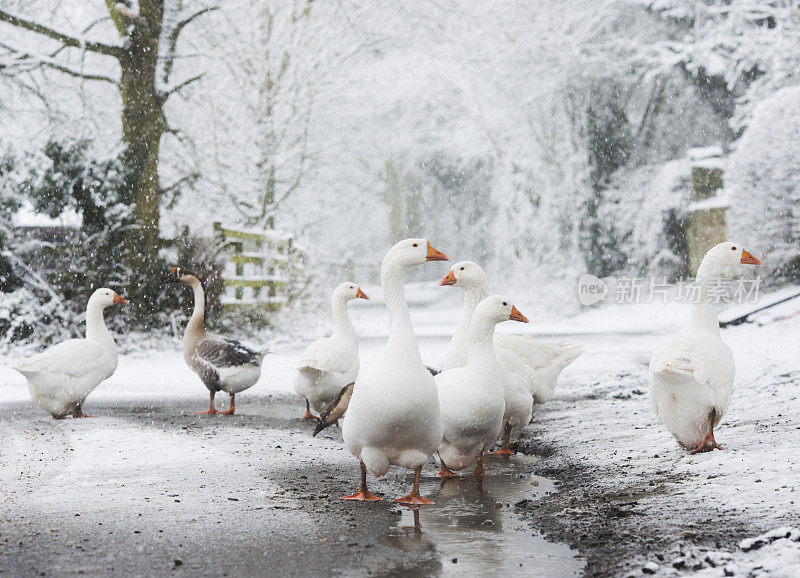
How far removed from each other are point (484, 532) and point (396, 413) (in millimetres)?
658

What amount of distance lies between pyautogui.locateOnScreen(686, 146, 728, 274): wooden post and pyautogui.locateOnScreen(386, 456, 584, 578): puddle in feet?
42.8

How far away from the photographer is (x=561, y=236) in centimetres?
1839

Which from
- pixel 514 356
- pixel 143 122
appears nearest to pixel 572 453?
pixel 514 356

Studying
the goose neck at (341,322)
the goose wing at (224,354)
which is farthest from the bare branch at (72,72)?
the goose neck at (341,322)

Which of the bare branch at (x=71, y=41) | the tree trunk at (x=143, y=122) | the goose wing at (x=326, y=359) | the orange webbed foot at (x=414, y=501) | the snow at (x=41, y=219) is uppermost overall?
the bare branch at (x=71, y=41)

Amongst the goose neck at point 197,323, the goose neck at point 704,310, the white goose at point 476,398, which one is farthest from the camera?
the goose neck at point 197,323

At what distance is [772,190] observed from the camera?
42.2ft

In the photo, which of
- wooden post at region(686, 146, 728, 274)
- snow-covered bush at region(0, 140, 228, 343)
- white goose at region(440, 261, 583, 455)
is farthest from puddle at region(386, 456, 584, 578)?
wooden post at region(686, 146, 728, 274)

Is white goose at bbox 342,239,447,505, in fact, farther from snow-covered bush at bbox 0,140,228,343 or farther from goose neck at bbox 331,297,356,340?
snow-covered bush at bbox 0,140,228,343

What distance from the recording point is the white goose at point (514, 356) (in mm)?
5129

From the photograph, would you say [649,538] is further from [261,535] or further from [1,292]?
[1,292]

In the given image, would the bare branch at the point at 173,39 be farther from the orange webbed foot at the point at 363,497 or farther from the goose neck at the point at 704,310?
the orange webbed foot at the point at 363,497

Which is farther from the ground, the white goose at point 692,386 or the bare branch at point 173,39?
the bare branch at point 173,39

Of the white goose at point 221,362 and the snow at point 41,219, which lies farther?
the snow at point 41,219
